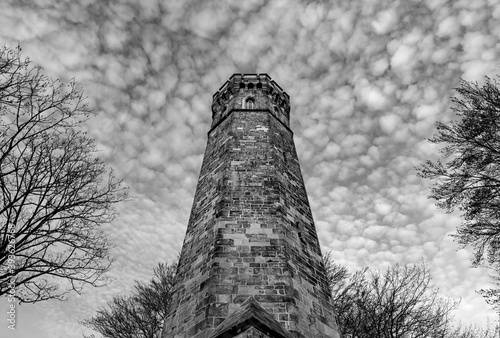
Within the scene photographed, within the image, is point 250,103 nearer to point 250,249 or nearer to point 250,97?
point 250,97

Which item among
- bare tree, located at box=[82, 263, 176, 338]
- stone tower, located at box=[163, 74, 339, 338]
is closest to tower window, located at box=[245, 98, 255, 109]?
stone tower, located at box=[163, 74, 339, 338]

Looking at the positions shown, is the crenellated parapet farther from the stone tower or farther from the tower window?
the stone tower

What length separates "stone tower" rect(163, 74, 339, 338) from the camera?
7.49m

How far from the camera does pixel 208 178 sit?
11.6 m

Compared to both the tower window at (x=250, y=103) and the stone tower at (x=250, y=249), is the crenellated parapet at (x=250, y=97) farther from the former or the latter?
the stone tower at (x=250, y=249)

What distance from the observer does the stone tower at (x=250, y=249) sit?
24.6 feet

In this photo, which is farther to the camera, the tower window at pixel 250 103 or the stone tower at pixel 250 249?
the tower window at pixel 250 103

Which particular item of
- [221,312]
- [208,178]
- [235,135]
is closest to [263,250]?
[221,312]

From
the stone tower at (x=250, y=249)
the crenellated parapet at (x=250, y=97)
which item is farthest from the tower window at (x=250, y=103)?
the stone tower at (x=250, y=249)

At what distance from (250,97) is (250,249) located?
7904mm

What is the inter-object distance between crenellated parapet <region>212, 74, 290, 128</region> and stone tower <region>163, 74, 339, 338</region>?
0.95m

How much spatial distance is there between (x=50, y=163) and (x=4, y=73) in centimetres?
254

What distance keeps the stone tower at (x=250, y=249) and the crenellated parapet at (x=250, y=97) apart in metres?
0.95

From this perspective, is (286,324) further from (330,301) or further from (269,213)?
(269,213)
